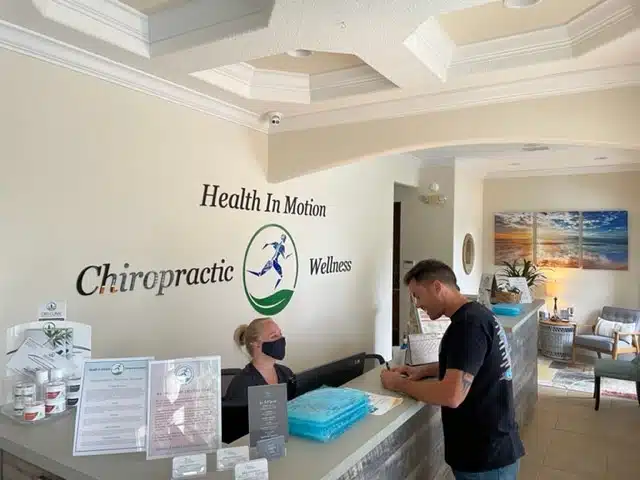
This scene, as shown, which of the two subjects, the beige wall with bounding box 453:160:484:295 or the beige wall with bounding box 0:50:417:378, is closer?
the beige wall with bounding box 0:50:417:378

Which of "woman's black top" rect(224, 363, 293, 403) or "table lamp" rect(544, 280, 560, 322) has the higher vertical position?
"table lamp" rect(544, 280, 560, 322)

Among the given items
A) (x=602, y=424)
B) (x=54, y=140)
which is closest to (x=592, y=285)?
(x=602, y=424)

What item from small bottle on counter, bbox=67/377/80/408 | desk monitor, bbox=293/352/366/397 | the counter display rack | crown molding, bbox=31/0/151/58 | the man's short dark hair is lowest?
desk monitor, bbox=293/352/366/397

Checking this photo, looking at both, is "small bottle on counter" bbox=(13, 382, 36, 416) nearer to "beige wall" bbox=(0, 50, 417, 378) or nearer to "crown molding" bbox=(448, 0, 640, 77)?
"beige wall" bbox=(0, 50, 417, 378)

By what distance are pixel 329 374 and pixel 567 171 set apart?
5839 millimetres

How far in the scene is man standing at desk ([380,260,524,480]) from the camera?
1.77 metres

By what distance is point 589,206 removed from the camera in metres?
7.09

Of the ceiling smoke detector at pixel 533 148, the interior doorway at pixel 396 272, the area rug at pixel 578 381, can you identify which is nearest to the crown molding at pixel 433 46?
the ceiling smoke detector at pixel 533 148

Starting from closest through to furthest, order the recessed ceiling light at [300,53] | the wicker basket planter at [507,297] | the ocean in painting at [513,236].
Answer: the recessed ceiling light at [300,53] < the wicker basket planter at [507,297] < the ocean in painting at [513,236]

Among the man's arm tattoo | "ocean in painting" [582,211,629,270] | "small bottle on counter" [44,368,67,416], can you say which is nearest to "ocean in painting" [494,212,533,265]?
"ocean in painting" [582,211,629,270]

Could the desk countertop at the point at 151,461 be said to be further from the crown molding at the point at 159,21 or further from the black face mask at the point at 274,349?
the crown molding at the point at 159,21

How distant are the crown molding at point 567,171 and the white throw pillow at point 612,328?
7.12ft

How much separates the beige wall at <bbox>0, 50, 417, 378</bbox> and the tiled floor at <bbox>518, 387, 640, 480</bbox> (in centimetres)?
211

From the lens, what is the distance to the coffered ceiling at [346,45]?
83.0 inches
